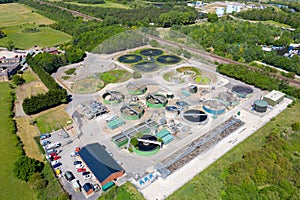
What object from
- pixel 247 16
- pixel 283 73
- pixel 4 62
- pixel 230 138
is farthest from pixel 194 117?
pixel 247 16

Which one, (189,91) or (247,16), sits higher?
(247,16)

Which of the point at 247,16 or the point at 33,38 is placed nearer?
the point at 33,38

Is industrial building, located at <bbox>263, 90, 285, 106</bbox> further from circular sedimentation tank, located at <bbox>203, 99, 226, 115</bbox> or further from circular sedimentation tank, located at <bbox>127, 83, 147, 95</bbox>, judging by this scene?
circular sedimentation tank, located at <bbox>127, 83, 147, 95</bbox>

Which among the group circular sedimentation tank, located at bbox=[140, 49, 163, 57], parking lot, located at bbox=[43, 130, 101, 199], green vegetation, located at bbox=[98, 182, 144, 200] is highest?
circular sedimentation tank, located at bbox=[140, 49, 163, 57]

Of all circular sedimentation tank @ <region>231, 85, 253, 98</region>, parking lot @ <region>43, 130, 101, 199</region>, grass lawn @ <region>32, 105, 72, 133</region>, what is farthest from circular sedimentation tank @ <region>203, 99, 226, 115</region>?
grass lawn @ <region>32, 105, 72, 133</region>

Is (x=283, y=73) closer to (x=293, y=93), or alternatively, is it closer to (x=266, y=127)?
(x=293, y=93)

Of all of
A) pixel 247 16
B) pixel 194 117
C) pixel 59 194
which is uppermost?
pixel 247 16
